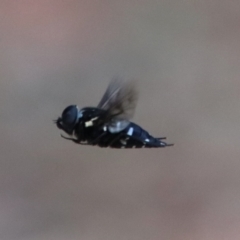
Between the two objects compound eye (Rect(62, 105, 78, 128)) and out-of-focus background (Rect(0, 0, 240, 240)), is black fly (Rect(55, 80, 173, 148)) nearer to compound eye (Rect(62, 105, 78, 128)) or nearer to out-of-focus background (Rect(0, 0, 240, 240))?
compound eye (Rect(62, 105, 78, 128))

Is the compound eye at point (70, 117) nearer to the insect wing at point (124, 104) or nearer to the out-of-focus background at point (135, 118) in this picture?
the insect wing at point (124, 104)

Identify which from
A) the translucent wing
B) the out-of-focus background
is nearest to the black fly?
the translucent wing

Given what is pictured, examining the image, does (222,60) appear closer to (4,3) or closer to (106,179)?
(106,179)

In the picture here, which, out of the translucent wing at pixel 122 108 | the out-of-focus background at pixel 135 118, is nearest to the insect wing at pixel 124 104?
the translucent wing at pixel 122 108

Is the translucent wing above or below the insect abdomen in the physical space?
above

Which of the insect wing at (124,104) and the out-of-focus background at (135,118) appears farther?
the out-of-focus background at (135,118)

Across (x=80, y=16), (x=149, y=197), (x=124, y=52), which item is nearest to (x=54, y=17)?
(x=80, y=16)

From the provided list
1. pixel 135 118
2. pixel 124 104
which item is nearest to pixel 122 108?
pixel 124 104

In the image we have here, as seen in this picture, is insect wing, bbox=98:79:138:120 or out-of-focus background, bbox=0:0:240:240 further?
out-of-focus background, bbox=0:0:240:240

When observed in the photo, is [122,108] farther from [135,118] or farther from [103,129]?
[135,118]
